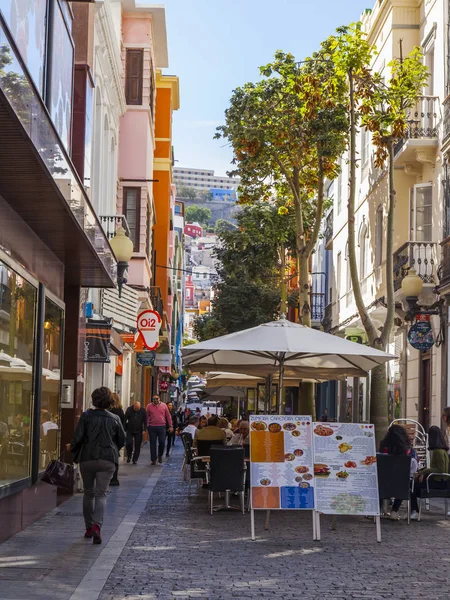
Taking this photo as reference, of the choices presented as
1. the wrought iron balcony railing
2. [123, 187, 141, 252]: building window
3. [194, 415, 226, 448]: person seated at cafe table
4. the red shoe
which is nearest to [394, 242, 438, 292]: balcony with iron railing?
[194, 415, 226, 448]: person seated at cafe table

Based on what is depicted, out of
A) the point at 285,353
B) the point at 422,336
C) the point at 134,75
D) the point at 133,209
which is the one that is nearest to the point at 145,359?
the point at 133,209

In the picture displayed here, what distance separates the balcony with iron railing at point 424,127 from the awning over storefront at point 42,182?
12.5m

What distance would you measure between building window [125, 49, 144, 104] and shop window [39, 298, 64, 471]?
18.5 m

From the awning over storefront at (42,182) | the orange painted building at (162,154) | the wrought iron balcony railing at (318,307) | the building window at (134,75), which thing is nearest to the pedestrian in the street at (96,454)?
the awning over storefront at (42,182)

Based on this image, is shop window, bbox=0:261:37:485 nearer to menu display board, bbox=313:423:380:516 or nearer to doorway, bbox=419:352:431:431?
menu display board, bbox=313:423:380:516

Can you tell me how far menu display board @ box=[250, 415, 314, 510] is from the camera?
41.5 feet

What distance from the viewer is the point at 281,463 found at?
41.9 ft

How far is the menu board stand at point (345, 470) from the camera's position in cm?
1252

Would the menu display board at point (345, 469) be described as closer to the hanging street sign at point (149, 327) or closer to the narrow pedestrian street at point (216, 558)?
the narrow pedestrian street at point (216, 558)

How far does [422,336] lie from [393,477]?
35.1ft

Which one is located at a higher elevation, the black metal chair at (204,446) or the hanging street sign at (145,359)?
the hanging street sign at (145,359)

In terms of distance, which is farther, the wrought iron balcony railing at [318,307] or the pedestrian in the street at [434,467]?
the wrought iron balcony railing at [318,307]

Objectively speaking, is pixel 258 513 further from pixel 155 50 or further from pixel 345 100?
pixel 155 50

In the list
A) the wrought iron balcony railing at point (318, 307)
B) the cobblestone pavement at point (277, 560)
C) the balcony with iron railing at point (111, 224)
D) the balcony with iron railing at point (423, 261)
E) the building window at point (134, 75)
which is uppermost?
the building window at point (134, 75)
